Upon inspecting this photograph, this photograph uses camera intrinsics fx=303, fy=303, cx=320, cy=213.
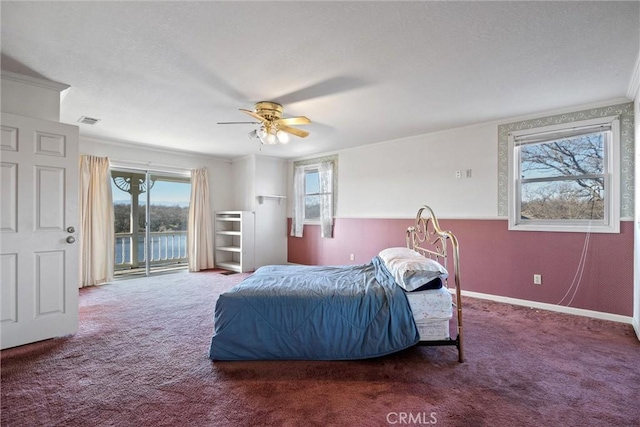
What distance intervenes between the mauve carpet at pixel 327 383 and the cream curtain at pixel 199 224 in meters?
3.20

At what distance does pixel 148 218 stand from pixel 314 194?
331 centimetres

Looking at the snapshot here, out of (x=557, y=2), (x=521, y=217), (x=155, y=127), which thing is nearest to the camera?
(x=557, y=2)

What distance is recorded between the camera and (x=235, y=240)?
22.9ft

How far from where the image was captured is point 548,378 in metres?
2.19

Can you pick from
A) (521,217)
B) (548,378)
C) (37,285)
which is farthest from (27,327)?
(521,217)

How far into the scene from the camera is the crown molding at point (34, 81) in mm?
2693

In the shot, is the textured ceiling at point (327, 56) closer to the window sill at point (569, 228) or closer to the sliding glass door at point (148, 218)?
the window sill at point (569, 228)

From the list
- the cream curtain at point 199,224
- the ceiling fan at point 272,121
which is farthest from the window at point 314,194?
the ceiling fan at point 272,121

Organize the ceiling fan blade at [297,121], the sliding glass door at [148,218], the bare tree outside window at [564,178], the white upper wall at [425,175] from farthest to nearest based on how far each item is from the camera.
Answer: the sliding glass door at [148,218] < the white upper wall at [425,175] < the bare tree outside window at [564,178] < the ceiling fan blade at [297,121]

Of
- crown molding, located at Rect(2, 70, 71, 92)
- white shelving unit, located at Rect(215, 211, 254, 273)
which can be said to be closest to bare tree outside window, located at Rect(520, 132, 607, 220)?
white shelving unit, located at Rect(215, 211, 254, 273)

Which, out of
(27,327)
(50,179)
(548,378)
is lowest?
(548,378)

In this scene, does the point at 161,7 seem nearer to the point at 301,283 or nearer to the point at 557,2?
the point at 301,283

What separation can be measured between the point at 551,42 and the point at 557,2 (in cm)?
50

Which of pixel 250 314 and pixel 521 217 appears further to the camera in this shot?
pixel 521 217
